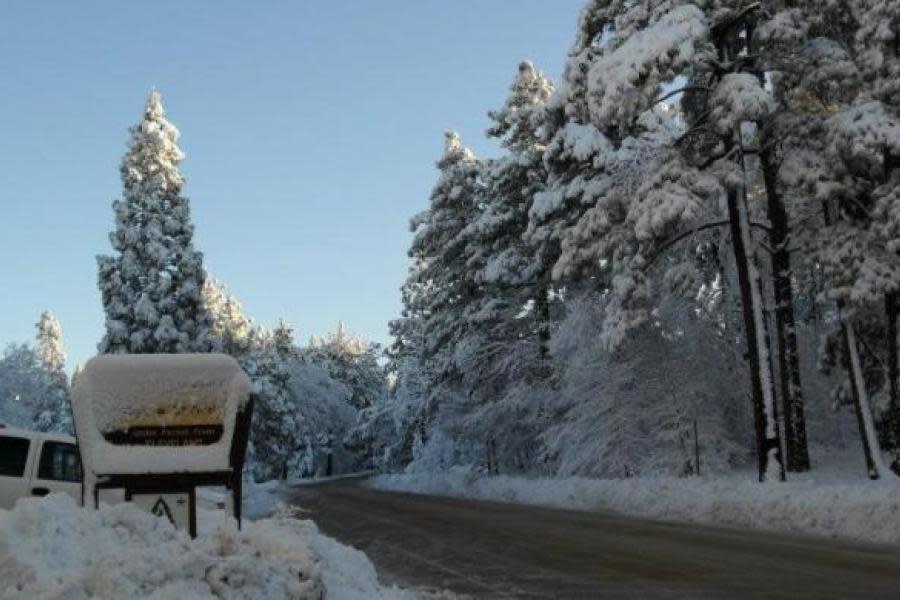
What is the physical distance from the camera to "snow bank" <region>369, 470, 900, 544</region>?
14273 millimetres

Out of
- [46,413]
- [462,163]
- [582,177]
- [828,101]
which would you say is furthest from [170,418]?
[46,413]

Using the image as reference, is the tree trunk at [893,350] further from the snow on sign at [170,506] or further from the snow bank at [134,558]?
the snow on sign at [170,506]

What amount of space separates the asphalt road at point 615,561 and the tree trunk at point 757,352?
154 inches

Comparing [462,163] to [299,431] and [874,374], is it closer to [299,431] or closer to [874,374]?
[874,374]

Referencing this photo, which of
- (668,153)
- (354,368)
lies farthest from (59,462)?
(354,368)

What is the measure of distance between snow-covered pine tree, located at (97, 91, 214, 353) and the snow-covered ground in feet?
55.0

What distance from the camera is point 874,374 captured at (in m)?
26.6

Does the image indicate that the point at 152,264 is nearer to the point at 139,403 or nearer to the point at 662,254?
the point at 662,254

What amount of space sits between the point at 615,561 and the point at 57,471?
8.39 m

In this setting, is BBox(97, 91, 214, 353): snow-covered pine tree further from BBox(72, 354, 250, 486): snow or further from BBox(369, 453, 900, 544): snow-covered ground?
BBox(72, 354, 250, 486): snow

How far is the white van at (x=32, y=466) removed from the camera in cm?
1377

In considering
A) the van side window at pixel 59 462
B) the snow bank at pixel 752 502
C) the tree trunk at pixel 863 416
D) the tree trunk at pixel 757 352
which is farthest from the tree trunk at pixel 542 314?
the van side window at pixel 59 462

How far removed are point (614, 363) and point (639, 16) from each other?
1073 centimetres

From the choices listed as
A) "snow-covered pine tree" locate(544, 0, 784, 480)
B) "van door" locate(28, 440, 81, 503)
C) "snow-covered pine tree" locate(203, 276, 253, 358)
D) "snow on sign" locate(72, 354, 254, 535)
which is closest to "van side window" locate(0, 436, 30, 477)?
"van door" locate(28, 440, 81, 503)
